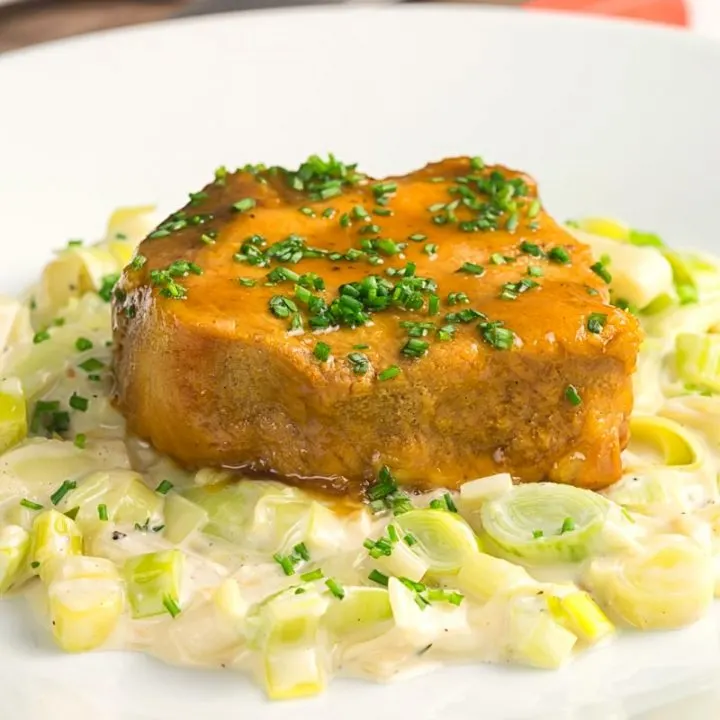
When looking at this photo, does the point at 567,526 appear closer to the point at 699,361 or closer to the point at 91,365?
the point at 699,361

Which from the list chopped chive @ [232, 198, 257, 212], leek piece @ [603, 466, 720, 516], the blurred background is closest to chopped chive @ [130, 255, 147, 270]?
chopped chive @ [232, 198, 257, 212]

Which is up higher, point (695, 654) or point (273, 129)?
point (273, 129)

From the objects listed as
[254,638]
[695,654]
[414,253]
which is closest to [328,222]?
[414,253]

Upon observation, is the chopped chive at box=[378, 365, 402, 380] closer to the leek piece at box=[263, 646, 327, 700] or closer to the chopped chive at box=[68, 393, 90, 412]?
the leek piece at box=[263, 646, 327, 700]

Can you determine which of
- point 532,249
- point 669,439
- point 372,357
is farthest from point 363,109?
point 372,357

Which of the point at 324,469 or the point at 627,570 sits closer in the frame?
the point at 627,570

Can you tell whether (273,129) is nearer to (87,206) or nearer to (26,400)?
(87,206)
